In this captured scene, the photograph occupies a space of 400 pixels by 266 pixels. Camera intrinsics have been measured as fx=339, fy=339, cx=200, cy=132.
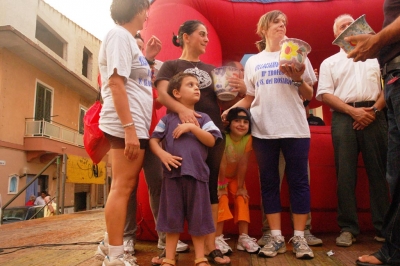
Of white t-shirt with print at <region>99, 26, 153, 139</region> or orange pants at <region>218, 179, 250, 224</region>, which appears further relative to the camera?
orange pants at <region>218, 179, 250, 224</region>

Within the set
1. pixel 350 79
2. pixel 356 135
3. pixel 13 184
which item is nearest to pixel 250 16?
pixel 350 79

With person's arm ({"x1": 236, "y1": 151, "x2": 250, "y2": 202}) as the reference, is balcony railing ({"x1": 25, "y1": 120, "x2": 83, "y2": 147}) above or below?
above

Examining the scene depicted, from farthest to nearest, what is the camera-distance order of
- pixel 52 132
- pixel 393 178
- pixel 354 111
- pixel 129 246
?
1. pixel 52 132
2. pixel 354 111
3. pixel 129 246
4. pixel 393 178

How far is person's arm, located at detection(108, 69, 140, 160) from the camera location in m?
1.69

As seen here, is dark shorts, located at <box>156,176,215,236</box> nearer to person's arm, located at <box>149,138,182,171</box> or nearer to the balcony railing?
person's arm, located at <box>149,138,182,171</box>

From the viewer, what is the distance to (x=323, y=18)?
11.8 ft

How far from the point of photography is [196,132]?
1.86 metres

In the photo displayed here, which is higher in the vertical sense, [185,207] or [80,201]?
[185,207]

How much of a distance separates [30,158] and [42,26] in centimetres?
550

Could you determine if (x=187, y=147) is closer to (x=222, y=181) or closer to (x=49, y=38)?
(x=222, y=181)

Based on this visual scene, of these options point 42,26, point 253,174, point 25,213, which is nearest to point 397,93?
point 253,174

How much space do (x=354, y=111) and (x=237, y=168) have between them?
36.9 inches

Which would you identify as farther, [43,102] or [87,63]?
[87,63]

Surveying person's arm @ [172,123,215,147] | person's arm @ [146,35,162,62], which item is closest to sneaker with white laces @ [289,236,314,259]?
person's arm @ [172,123,215,147]
